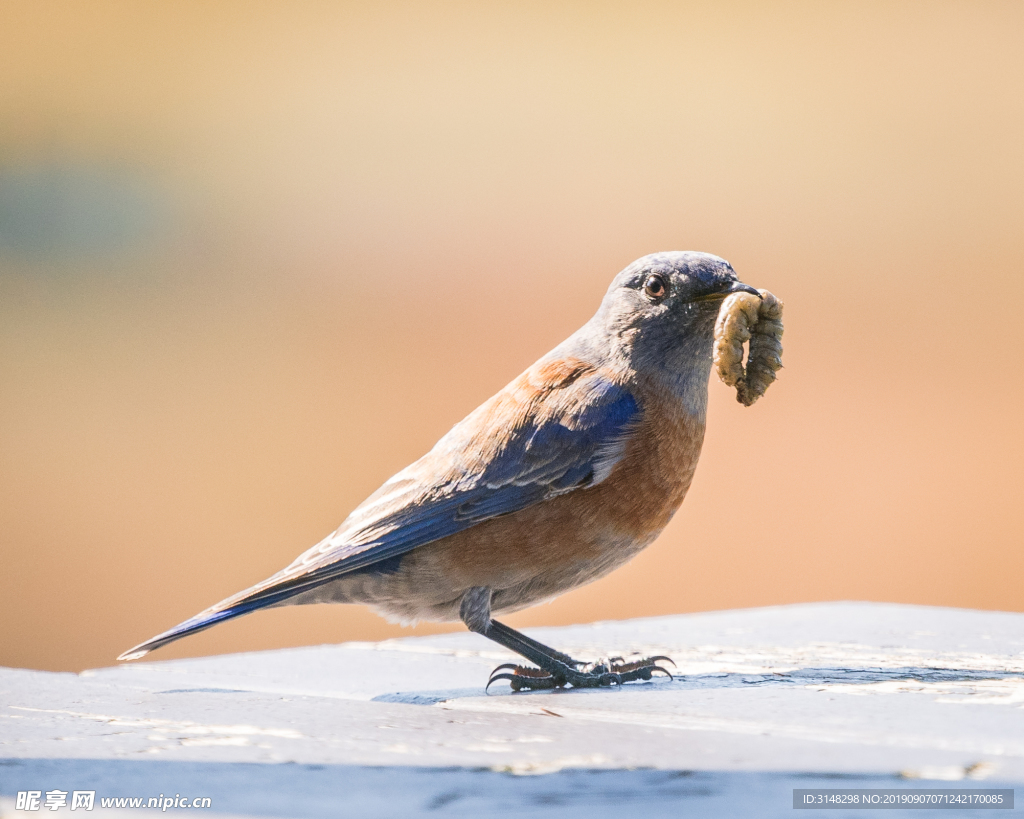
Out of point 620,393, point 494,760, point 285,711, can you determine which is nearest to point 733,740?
point 494,760

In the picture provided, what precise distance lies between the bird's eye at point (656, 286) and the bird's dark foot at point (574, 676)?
41.9 inches

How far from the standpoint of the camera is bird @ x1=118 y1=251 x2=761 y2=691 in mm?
3260

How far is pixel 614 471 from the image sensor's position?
10.7ft

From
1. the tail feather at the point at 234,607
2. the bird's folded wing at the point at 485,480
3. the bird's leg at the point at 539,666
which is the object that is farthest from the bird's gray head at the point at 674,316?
the tail feather at the point at 234,607

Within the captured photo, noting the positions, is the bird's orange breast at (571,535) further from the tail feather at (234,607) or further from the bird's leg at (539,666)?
the tail feather at (234,607)

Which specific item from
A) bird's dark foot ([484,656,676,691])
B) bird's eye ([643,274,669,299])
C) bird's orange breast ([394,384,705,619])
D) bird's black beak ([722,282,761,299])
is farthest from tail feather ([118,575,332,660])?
bird's black beak ([722,282,761,299])

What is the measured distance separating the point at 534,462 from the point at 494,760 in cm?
125

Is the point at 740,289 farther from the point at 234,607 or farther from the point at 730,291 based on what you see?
the point at 234,607

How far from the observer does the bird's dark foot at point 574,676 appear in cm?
328

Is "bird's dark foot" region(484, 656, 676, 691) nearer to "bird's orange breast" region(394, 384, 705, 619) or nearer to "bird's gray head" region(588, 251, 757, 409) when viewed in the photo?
"bird's orange breast" region(394, 384, 705, 619)

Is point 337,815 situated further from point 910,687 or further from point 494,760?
point 910,687

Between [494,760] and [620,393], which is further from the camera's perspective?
[620,393]

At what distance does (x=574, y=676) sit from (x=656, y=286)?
1.17 m

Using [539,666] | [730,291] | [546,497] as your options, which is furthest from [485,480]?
[730,291]
